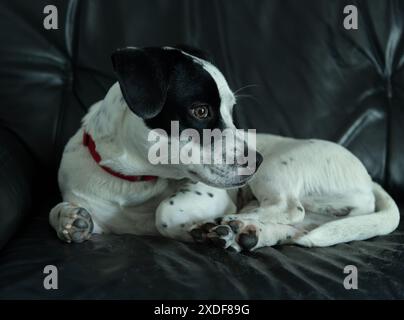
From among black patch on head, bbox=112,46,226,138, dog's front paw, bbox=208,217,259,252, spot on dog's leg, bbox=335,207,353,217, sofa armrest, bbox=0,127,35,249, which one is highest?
black patch on head, bbox=112,46,226,138

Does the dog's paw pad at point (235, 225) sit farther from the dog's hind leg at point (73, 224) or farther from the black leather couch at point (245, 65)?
the black leather couch at point (245, 65)

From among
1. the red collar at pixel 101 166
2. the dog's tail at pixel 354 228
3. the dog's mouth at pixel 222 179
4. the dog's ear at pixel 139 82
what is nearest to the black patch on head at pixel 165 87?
the dog's ear at pixel 139 82

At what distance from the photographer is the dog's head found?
1415mm

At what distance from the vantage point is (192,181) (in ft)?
5.72

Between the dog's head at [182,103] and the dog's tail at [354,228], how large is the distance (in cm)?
26

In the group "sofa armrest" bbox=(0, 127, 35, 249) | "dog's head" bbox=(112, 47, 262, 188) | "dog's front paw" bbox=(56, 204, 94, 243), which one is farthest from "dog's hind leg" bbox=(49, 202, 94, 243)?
"dog's head" bbox=(112, 47, 262, 188)

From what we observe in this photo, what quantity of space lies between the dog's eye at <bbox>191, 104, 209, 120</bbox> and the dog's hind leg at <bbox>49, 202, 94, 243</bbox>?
1.37ft

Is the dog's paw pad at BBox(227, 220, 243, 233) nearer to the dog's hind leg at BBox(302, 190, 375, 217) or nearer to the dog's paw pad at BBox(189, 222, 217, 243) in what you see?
the dog's paw pad at BBox(189, 222, 217, 243)

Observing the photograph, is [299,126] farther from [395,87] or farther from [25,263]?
[25,263]

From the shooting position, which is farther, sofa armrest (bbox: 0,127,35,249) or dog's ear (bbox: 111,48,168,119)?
sofa armrest (bbox: 0,127,35,249)

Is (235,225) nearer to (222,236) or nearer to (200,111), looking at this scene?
(222,236)

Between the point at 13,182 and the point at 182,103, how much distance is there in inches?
23.0
